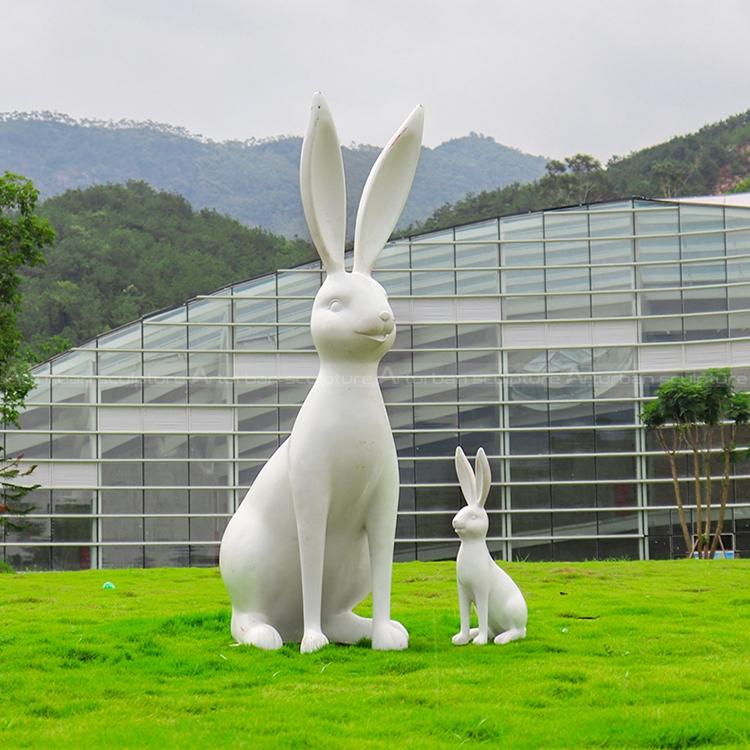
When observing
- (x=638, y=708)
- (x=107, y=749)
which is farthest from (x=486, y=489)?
(x=107, y=749)

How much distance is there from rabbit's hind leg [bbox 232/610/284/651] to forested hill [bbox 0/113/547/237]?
102734 mm

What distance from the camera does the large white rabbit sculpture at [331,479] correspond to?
649 cm

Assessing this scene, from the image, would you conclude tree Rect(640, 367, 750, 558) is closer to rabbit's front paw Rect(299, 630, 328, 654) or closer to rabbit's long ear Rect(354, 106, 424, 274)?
rabbit's long ear Rect(354, 106, 424, 274)

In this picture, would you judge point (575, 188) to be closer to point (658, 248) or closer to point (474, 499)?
point (658, 248)

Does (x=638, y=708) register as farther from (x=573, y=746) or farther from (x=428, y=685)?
(x=428, y=685)

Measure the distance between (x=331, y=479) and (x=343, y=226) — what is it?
1.79m

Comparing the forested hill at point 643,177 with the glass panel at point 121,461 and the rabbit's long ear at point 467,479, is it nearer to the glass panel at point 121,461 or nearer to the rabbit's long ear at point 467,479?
the glass panel at point 121,461

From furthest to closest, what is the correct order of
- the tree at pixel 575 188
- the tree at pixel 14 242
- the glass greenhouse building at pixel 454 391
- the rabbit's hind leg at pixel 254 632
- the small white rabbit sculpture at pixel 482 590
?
the tree at pixel 575 188
the glass greenhouse building at pixel 454 391
the tree at pixel 14 242
the small white rabbit sculpture at pixel 482 590
the rabbit's hind leg at pixel 254 632

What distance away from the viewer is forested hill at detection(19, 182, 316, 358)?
1811 inches

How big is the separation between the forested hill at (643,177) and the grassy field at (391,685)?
133 ft

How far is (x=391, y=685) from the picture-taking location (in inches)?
210

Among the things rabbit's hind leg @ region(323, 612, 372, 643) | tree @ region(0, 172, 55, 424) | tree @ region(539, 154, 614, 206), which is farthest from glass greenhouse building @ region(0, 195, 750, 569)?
tree @ region(539, 154, 614, 206)

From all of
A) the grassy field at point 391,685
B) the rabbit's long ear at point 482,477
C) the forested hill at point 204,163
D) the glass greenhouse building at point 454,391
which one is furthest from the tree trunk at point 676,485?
the forested hill at point 204,163

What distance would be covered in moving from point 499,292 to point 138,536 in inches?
481
